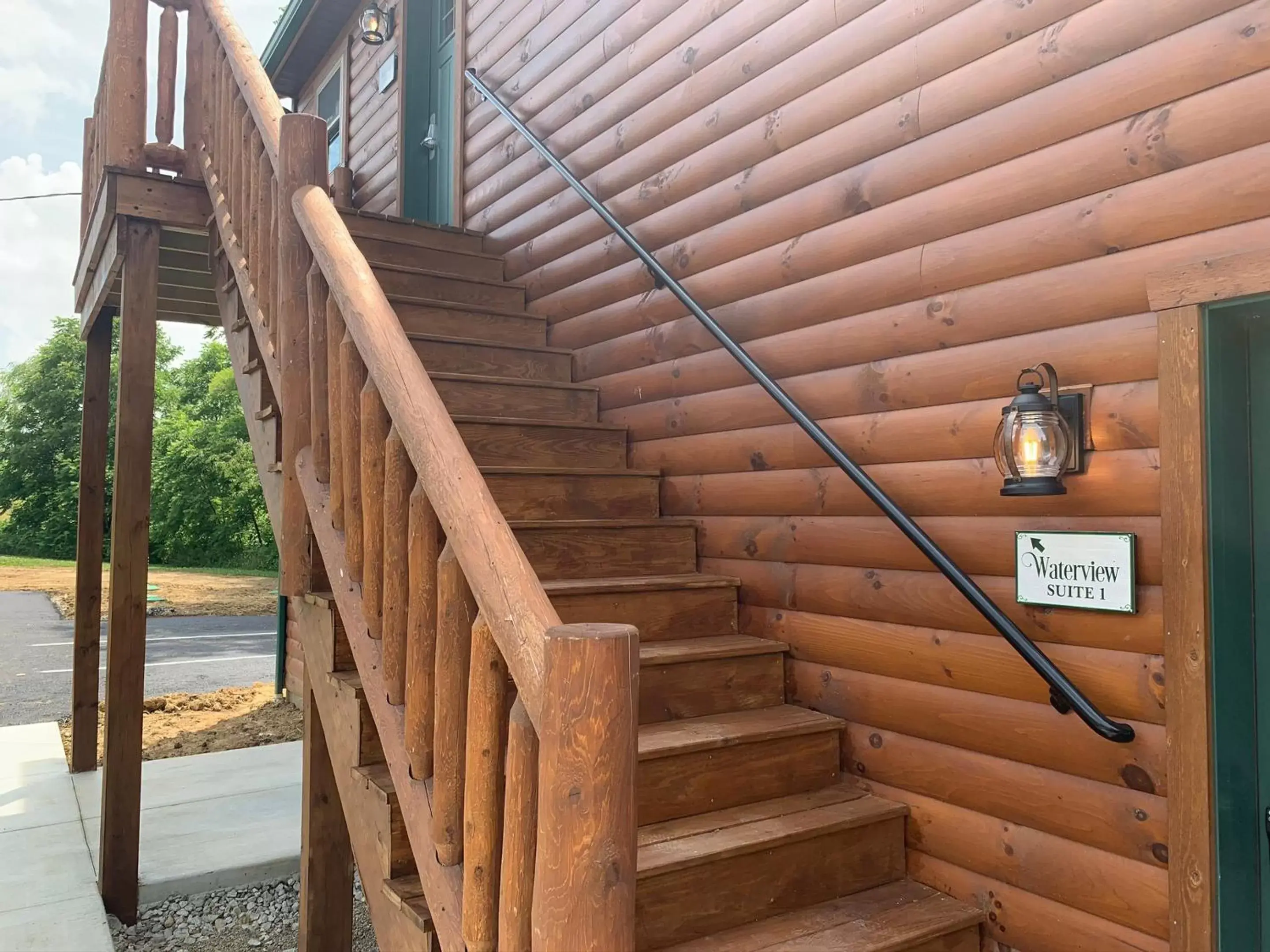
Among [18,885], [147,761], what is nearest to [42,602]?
[147,761]

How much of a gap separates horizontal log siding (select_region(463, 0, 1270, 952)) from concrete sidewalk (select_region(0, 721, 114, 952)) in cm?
258

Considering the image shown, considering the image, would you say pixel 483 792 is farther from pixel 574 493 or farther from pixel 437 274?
pixel 437 274

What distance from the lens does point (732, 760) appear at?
7.56 feet

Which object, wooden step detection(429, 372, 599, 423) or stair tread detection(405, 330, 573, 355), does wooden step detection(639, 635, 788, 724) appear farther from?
stair tread detection(405, 330, 573, 355)

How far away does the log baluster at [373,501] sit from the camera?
1907 mm

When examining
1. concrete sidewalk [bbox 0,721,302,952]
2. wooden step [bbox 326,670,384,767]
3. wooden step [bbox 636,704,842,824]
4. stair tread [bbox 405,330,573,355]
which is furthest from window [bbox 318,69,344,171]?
wooden step [bbox 636,704,842,824]

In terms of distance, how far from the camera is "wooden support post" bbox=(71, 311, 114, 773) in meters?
4.96

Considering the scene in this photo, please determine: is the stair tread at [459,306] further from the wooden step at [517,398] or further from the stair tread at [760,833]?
the stair tread at [760,833]

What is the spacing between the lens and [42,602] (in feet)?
45.1

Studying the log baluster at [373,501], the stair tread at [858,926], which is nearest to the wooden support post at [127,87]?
the log baluster at [373,501]

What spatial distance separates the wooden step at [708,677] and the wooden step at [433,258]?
2.29 m

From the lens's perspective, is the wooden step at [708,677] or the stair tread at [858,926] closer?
the stair tread at [858,926]

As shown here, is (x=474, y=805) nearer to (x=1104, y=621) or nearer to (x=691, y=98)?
(x=1104, y=621)

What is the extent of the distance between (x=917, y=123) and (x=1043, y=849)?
6.02ft
